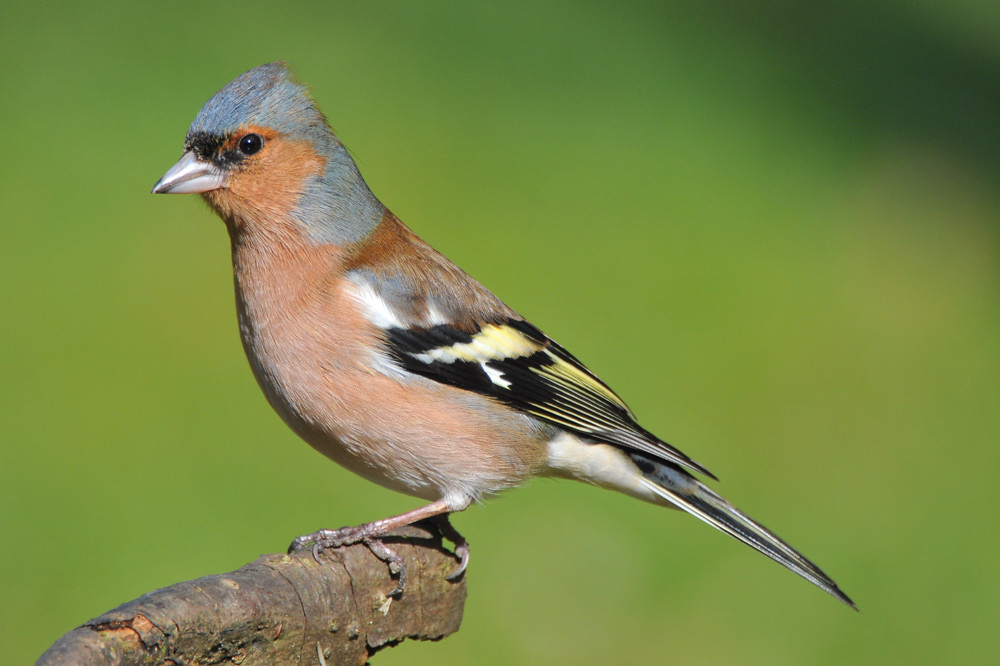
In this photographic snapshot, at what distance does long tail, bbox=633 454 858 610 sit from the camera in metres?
3.31

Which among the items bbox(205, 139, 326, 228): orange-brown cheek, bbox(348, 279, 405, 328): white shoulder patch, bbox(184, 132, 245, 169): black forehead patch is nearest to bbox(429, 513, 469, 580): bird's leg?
bbox(348, 279, 405, 328): white shoulder patch

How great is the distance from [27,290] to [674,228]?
177 inches

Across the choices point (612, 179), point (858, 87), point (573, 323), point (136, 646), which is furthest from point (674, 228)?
point (136, 646)

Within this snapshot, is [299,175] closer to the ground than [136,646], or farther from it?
farther from it

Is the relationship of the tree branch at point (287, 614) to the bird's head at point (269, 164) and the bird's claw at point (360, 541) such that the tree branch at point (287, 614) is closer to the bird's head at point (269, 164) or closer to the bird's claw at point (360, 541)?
the bird's claw at point (360, 541)

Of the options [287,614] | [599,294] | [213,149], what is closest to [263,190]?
[213,149]

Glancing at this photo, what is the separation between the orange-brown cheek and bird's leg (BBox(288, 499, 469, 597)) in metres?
1.02

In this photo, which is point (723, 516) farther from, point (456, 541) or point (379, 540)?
point (379, 540)

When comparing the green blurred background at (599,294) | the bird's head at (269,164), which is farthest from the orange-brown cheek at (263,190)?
the green blurred background at (599,294)

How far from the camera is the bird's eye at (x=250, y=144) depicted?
332cm

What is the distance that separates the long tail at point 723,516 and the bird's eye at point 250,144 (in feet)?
5.50

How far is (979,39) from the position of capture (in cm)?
1020

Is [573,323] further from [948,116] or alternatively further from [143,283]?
[948,116]

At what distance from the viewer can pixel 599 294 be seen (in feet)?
23.5
